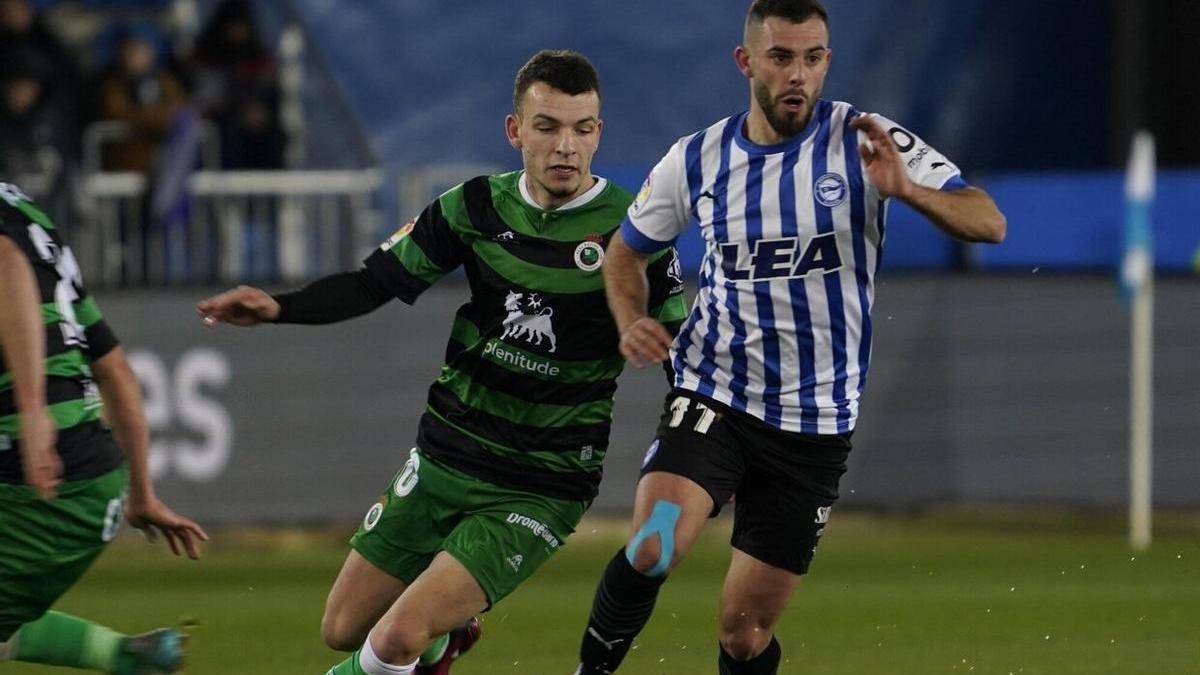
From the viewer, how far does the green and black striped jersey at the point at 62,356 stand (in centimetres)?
677

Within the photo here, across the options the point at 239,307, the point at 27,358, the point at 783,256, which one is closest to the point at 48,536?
the point at 27,358

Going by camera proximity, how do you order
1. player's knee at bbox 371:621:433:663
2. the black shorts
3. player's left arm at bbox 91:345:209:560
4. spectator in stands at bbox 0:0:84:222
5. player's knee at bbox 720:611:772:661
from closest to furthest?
player's knee at bbox 371:621:433:663 → player's left arm at bbox 91:345:209:560 → the black shorts → player's knee at bbox 720:611:772:661 → spectator in stands at bbox 0:0:84:222

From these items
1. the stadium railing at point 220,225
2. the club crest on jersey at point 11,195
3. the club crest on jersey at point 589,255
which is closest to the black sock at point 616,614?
the club crest on jersey at point 589,255

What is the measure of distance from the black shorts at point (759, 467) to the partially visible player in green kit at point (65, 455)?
1472 mm

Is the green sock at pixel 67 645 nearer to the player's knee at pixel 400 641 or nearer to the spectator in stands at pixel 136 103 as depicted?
the player's knee at pixel 400 641

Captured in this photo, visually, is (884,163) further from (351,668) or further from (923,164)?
(351,668)

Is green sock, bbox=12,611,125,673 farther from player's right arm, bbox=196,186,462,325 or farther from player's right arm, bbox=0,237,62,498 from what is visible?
player's right arm, bbox=196,186,462,325

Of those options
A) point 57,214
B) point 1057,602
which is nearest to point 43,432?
point 1057,602

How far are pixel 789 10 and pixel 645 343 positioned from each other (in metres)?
1.12

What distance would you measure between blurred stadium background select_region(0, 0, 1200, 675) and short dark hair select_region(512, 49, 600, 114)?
3496 millimetres

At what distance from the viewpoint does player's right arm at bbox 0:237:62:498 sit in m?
6.30

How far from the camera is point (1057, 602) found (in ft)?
38.9

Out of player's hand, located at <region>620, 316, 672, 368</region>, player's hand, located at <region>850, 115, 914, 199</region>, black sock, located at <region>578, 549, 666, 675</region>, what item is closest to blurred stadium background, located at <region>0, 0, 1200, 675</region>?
black sock, located at <region>578, 549, 666, 675</region>

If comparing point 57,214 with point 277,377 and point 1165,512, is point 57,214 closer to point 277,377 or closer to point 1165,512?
point 277,377
